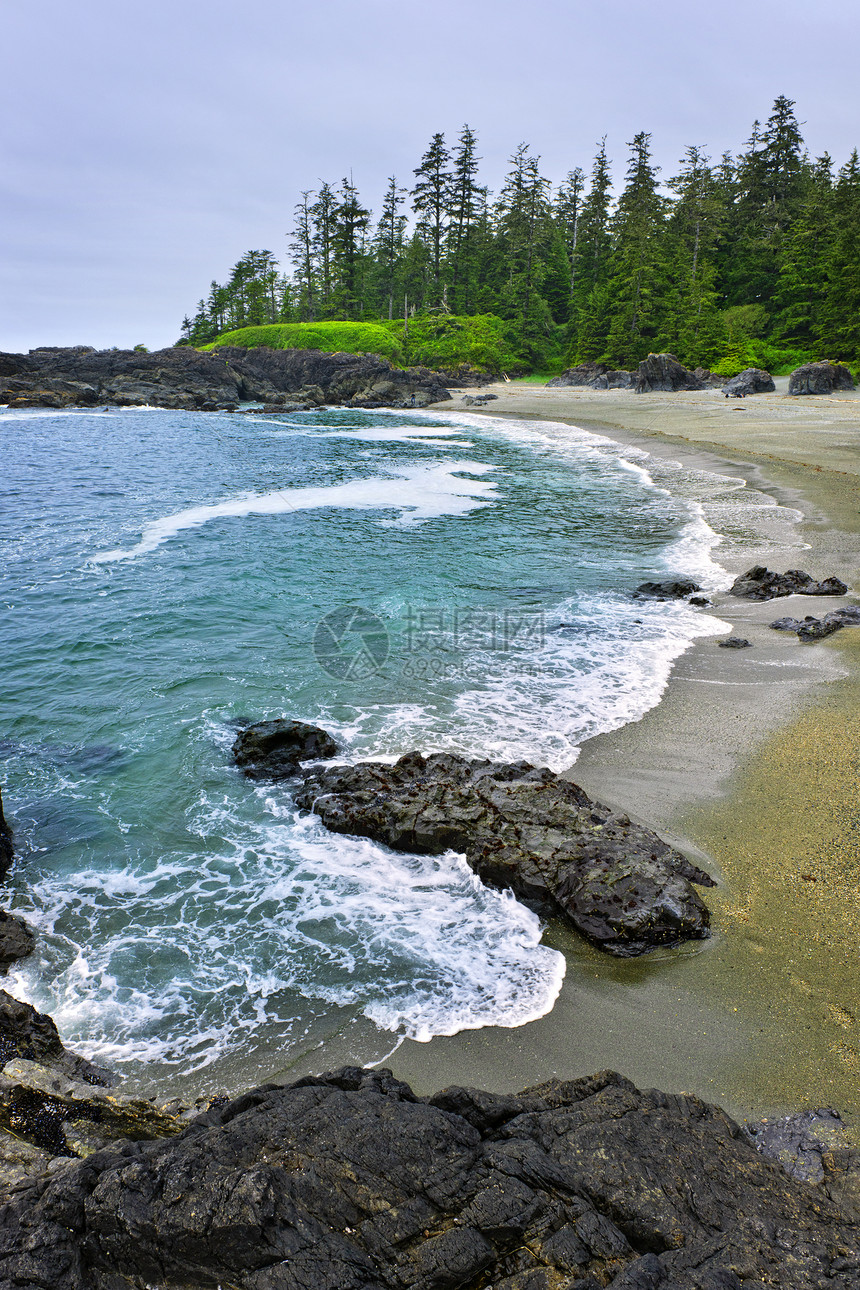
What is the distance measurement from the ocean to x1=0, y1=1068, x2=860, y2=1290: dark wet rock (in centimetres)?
170

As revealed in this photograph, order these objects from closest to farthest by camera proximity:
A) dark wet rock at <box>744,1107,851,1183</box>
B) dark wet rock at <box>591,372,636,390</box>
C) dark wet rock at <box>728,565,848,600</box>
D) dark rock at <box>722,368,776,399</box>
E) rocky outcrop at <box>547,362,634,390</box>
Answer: dark wet rock at <box>744,1107,851,1183</box>, dark wet rock at <box>728,565,848,600</box>, dark rock at <box>722,368,776,399</box>, dark wet rock at <box>591,372,636,390</box>, rocky outcrop at <box>547,362,634,390</box>

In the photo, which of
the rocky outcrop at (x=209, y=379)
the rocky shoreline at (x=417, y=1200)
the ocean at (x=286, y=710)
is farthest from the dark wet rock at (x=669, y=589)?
the rocky outcrop at (x=209, y=379)

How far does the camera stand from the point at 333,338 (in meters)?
62.4

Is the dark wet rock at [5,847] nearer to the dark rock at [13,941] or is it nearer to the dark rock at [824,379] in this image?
the dark rock at [13,941]

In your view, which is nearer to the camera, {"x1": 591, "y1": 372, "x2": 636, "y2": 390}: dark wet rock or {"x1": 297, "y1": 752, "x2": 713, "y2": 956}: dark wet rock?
{"x1": 297, "y1": 752, "x2": 713, "y2": 956}: dark wet rock

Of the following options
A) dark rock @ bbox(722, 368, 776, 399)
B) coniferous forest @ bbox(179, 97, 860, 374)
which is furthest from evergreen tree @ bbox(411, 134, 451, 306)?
dark rock @ bbox(722, 368, 776, 399)

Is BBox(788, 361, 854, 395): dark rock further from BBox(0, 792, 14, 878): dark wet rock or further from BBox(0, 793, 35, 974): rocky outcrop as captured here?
BBox(0, 793, 35, 974): rocky outcrop

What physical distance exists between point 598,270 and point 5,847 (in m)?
71.0

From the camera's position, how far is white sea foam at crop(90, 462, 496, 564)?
1954 cm

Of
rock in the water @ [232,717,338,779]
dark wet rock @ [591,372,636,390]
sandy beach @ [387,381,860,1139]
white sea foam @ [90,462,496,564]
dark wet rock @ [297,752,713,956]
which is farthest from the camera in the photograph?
dark wet rock @ [591,372,636,390]

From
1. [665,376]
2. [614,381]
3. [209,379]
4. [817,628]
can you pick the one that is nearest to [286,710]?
[817,628]

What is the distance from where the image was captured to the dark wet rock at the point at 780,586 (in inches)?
460

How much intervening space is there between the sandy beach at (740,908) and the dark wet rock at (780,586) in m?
0.33

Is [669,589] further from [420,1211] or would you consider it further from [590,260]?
[590,260]
